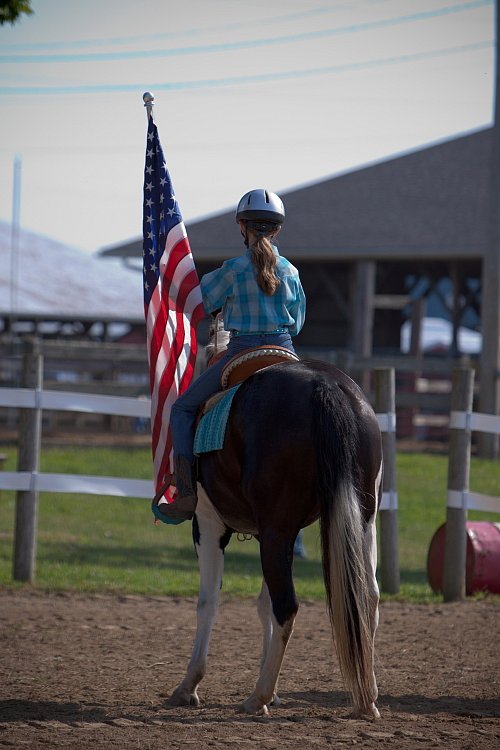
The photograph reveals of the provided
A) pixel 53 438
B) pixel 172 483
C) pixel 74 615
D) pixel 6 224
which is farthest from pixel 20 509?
pixel 6 224

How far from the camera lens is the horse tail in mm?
4809

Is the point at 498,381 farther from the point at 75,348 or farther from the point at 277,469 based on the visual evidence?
the point at 277,469

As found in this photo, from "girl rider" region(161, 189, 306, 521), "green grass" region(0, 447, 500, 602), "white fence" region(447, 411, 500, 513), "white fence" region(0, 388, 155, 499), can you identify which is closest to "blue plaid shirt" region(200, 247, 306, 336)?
"girl rider" region(161, 189, 306, 521)

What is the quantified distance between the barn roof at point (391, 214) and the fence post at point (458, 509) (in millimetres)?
13707

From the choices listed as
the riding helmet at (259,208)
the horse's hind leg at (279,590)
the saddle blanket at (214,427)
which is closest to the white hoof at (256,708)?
the horse's hind leg at (279,590)

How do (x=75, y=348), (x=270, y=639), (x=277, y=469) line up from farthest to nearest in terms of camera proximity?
(x=75, y=348), (x=270, y=639), (x=277, y=469)

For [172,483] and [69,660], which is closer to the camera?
[172,483]

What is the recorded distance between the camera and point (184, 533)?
13422 millimetres

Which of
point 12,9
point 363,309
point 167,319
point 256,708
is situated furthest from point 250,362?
point 363,309

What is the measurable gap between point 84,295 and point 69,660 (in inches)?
1421

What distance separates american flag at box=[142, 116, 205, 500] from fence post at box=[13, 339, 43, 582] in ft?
8.23

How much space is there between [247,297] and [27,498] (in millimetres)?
4252

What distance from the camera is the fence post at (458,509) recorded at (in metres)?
8.95

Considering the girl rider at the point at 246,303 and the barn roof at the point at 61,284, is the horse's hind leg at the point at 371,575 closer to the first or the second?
the girl rider at the point at 246,303
